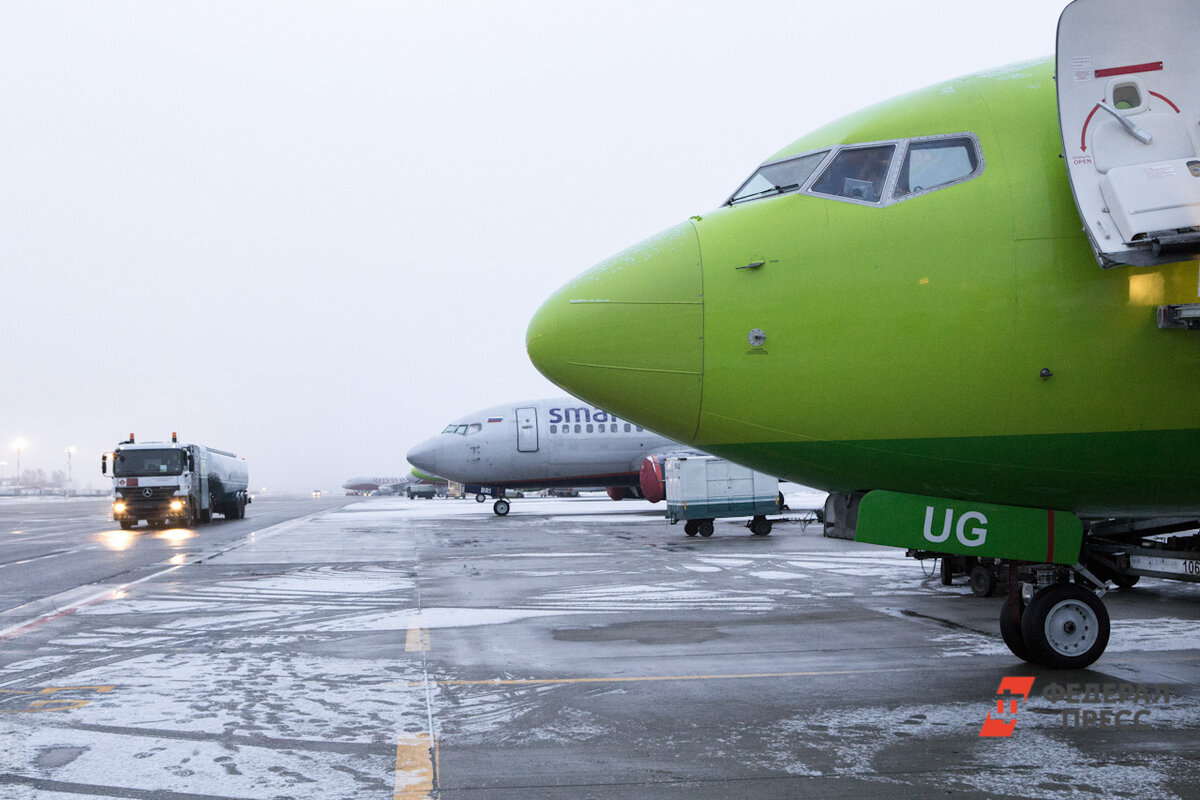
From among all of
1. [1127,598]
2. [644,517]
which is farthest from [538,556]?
[644,517]

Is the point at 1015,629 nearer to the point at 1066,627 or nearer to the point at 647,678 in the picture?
the point at 1066,627

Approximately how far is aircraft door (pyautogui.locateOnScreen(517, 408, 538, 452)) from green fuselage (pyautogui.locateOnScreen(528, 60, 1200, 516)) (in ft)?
98.5

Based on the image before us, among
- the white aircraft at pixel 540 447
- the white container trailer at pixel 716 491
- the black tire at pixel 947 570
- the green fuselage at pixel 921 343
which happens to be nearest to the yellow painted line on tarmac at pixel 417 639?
the green fuselage at pixel 921 343

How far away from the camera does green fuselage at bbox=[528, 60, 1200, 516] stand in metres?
6.04

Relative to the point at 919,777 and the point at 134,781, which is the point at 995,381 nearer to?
the point at 919,777

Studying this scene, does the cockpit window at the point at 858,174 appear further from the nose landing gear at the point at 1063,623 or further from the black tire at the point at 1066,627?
the black tire at the point at 1066,627

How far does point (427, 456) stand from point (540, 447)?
14.3 feet

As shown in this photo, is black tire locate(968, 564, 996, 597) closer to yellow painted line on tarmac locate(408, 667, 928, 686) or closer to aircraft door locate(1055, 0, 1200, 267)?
yellow painted line on tarmac locate(408, 667, 928, 686)

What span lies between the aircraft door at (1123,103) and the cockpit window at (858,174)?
106 cm

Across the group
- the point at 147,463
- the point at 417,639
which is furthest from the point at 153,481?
A: the point at 417,639

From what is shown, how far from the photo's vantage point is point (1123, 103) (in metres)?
6.10

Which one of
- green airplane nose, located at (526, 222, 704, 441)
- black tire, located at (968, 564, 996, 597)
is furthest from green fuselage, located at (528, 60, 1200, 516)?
black tire, located at (968, 564, 996, 597)

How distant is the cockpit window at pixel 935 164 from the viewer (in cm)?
643

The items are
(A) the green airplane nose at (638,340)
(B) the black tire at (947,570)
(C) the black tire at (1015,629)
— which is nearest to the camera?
(A) the green airplane nose at (638,340)
